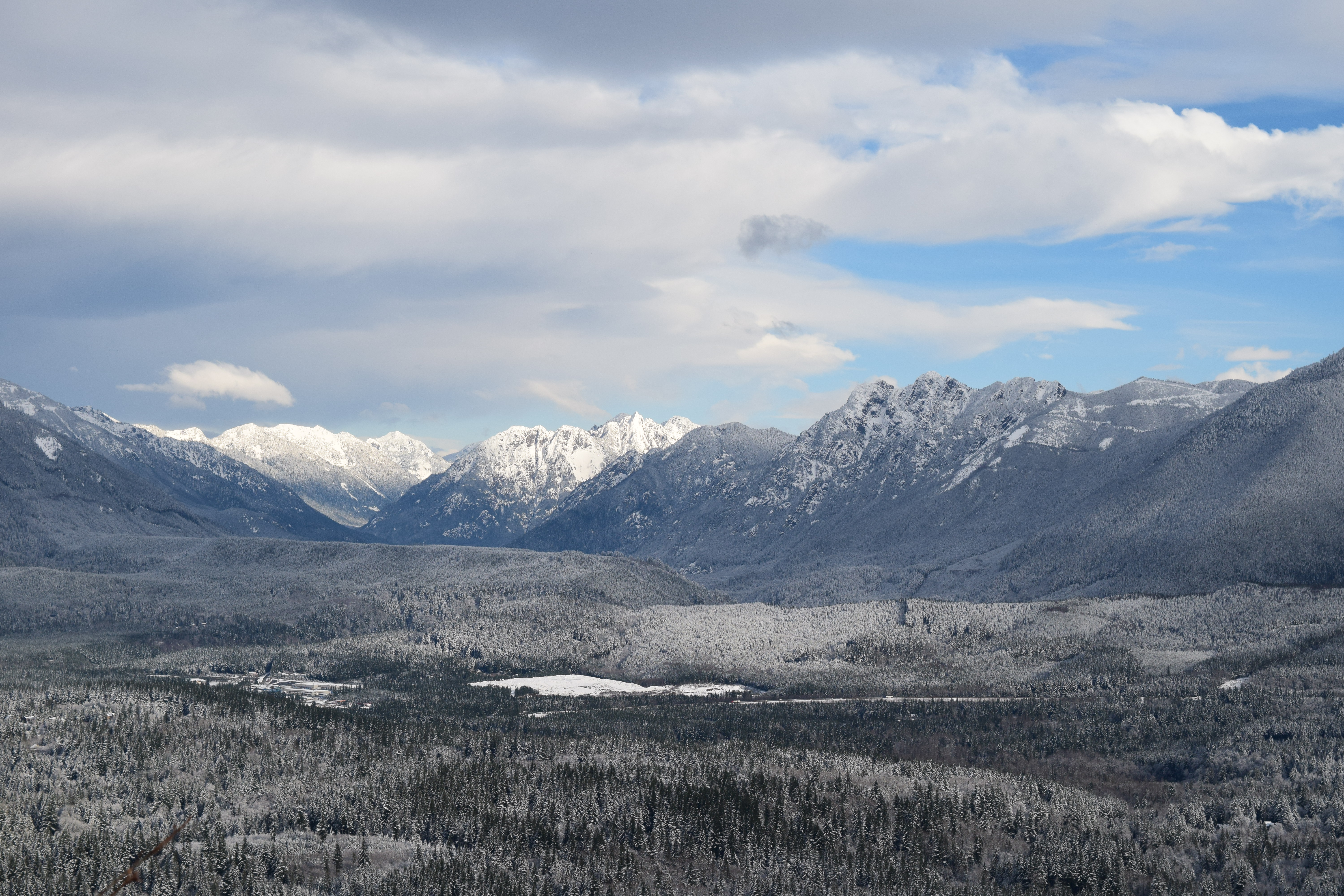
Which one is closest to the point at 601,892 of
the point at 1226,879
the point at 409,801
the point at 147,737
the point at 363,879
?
the point at 363,879

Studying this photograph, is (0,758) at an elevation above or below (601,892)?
above

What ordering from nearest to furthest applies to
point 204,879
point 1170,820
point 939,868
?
point 204,879 → point 939,868 → point 1170,820

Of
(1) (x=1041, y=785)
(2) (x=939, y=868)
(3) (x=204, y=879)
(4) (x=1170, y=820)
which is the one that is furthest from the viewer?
(1) (x=1041, y=785)

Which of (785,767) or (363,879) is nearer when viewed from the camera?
(363,879)

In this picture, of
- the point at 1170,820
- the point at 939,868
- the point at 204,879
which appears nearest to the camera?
the point at 204,879

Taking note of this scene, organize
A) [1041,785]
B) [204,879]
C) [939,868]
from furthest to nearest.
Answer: [1041,785], [939,868], [204,879]

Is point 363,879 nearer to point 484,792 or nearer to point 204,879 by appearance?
point 204,879

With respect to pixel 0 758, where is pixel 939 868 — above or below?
below

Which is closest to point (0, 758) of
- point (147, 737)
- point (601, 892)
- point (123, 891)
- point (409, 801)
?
point (147, 737)

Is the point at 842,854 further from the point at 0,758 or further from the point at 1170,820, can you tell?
the point at 0,758
